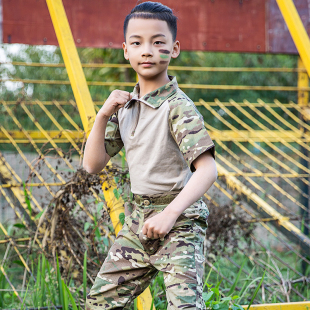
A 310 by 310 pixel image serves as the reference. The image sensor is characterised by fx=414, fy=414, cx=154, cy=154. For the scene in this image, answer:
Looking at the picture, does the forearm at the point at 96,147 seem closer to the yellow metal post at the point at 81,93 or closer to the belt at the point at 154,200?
the belt at the point at 154,200

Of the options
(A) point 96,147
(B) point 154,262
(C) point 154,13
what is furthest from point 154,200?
(C) point 154,13

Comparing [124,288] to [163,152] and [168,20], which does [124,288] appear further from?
[168,20]

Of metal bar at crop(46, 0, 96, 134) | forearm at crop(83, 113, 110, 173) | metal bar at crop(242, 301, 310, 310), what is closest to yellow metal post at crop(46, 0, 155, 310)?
metal bar at crop(46, 0, 96, 134)

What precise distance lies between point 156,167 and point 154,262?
1.14ft

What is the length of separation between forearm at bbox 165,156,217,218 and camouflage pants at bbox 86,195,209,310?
17 centimetres

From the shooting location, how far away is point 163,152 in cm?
154

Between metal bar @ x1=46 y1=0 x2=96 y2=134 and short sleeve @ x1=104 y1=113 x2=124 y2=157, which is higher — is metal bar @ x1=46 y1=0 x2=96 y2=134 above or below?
above

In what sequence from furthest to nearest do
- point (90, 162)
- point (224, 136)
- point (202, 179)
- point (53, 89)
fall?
point (53, 89), point (224, 136), point (90, 162), point (202, 179)

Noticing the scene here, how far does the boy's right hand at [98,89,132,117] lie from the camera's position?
1575 mm

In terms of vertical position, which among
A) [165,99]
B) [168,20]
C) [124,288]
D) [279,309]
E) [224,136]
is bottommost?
[279,309]

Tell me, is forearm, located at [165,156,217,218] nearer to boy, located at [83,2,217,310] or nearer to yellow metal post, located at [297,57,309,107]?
boy, located at [83,2,217,310]

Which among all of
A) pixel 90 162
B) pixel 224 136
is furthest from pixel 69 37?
pixel 224 136

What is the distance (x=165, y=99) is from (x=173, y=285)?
680 millimetres

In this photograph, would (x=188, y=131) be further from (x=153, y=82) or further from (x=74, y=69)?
(x=74, y=69)
